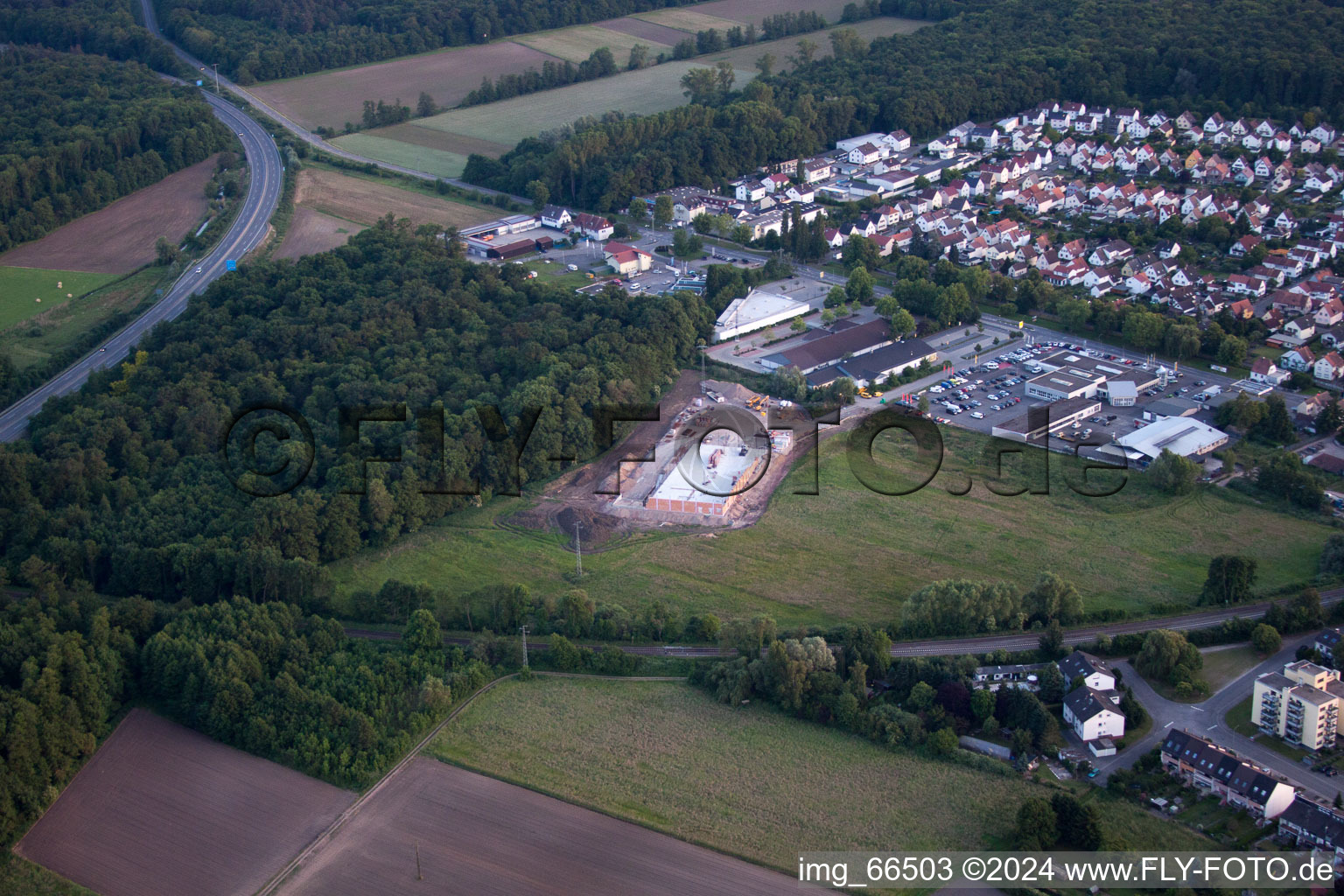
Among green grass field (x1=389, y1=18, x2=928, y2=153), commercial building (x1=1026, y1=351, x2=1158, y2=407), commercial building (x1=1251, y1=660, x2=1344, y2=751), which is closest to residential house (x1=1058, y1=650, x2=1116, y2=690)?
commercial building (x1=1251, y1=660, x2=1344, y2=751)

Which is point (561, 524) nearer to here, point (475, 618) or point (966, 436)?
point (475, 618)

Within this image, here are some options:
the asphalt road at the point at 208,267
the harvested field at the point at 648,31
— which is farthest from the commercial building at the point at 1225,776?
the harvested field at the point at 648,31

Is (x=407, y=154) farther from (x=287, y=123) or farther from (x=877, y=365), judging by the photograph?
(x=877, y=365)

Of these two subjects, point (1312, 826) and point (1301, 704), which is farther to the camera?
point (1301, 704)

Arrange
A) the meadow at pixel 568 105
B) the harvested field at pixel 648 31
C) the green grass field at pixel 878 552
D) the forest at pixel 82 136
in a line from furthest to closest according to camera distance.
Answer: the harvested field at pixel 648 31 → the meadow at pixel 568 105 → the forest at pixel 82 136 → the green grass field at pixel 878 552

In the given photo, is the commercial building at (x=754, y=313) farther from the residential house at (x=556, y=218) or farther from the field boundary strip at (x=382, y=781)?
the field boundary strip at (x=382, y=781)

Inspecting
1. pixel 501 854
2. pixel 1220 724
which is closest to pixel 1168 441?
pixel 1220 724
